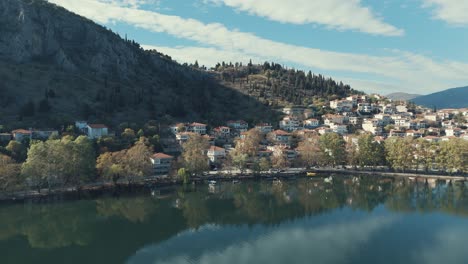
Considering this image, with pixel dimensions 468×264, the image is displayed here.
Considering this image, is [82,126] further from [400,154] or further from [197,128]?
[400,154]

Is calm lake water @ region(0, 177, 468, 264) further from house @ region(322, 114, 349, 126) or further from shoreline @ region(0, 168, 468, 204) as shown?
house @ region(322, 114, 349, 126)

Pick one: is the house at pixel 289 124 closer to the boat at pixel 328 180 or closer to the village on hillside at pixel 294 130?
the village on hillside at pixel 294 130

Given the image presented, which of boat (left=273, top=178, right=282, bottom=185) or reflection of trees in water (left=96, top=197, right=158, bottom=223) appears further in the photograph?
boat (left=273, top=178, right=282, bottom=185)

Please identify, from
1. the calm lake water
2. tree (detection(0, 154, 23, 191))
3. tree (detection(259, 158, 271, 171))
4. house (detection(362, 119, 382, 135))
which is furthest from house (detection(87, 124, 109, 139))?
house (detection(362, 119, 382, 135))

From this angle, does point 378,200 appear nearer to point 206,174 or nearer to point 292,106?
point 206,174

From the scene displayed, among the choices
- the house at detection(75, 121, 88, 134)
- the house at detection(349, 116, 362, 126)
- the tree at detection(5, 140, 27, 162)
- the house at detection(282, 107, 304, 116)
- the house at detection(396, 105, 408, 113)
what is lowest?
the tree at detection(5, 140, 27, 162)
